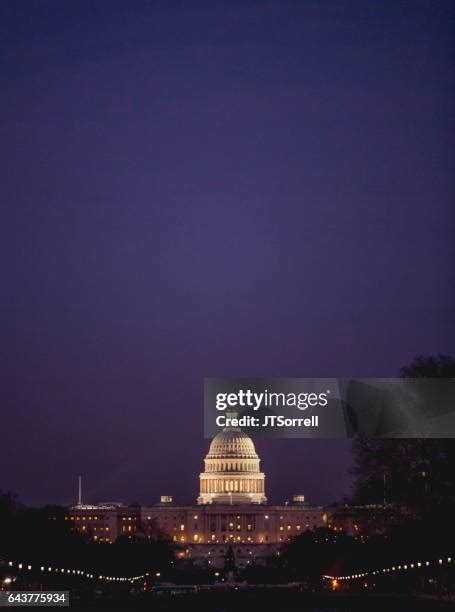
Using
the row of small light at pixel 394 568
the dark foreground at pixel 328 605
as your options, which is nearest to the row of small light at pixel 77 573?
the dark foreground at pixel 328 605

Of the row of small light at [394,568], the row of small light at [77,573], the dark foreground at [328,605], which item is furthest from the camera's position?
the row of small light at [77,573]

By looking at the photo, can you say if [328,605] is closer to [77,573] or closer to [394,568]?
[394,568]

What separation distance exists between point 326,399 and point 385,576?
37.0 m

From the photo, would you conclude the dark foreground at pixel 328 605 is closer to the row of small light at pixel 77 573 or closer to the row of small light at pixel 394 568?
the row of small light at pixel 394 568

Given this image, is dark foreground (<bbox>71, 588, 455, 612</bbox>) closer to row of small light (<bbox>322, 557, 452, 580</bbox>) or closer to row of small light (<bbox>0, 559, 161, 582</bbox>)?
row of small light (<bbox>322, 557, 452, 580</bbox>)

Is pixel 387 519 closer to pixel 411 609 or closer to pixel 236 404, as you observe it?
pixel 411 609

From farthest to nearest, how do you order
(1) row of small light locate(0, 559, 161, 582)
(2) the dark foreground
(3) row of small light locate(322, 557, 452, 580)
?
(1) row of small light locate(0, 559, 161, 582) → (3) row of small light locate(322, 557, 452, 580) → (2) the dark foreground

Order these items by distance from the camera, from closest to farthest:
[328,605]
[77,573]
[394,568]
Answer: [328,605], [394,568], [77,573]

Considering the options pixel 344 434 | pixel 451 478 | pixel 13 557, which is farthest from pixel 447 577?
pixel 13 557

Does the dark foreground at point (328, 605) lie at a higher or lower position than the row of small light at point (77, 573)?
lower

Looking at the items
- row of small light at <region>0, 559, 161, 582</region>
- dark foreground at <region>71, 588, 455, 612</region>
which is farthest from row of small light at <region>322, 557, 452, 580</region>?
row of small light at <region>0, 559, 161, 582</region>

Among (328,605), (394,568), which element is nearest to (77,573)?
(394,568)

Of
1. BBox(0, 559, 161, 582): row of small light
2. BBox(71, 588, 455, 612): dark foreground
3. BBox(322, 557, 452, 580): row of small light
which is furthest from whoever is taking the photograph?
BBox(0, 559, 161, 582): row of small light

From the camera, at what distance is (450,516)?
60.5m
